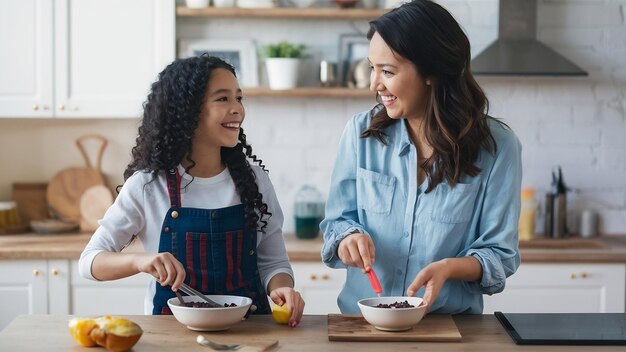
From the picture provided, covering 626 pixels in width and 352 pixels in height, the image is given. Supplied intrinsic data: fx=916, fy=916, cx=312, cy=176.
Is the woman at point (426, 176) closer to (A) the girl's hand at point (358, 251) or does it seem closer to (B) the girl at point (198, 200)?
(A) the girl's hand at point (358, 251)

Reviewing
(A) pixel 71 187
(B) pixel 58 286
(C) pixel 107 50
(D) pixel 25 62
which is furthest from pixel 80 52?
(B) pixel 58 286

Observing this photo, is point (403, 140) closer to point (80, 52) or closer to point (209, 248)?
point (209, 248)

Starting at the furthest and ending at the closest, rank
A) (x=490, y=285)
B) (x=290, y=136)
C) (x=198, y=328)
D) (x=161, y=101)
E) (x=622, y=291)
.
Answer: (x=290, y=136), (x=622, y=291), (x=161, y=101), (x=490, y=285), (x=198, y=328)

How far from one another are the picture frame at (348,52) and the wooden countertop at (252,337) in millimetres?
2240

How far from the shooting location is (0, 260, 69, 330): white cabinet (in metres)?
3.85

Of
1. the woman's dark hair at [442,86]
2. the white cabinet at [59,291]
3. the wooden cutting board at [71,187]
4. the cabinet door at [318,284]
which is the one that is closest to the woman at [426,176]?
the woman's dark hair at [442,86]

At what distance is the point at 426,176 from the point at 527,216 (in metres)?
1.98

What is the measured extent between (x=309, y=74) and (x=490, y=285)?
2.29 metres

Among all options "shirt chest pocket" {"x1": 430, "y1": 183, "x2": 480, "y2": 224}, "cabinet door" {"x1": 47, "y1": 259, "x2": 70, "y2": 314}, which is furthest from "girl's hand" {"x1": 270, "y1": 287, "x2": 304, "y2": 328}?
"cabinet door" {"x1": 47, "y1": 259, "x2": 70, "y2": 314}

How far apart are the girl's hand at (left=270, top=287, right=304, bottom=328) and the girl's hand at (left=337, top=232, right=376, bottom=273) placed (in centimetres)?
15

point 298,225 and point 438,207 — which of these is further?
point 298,225

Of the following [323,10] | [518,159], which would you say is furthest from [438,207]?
[323,10]

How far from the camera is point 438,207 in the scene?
2.31 m

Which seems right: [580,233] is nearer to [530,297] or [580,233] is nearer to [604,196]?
[604,196]
